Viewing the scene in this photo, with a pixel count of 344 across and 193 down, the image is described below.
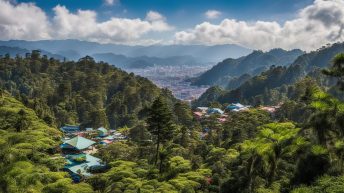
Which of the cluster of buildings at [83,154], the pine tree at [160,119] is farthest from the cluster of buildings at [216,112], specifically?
the pine tree at [160,119]

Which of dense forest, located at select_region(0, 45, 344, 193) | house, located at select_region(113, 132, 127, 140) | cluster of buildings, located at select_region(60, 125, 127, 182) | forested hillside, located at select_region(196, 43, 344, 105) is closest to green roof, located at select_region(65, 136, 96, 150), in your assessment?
cluster of buildings, located at select_region(60, 125, 127, 182)

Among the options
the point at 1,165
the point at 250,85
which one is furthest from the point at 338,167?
the point at 250,85

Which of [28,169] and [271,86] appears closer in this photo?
[28,169]

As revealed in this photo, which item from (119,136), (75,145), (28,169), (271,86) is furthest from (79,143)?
(271,86)

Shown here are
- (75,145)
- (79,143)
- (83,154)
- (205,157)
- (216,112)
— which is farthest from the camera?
(216,112)

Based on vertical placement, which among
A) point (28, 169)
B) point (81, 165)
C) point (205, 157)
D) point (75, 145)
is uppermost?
point (28, 169)

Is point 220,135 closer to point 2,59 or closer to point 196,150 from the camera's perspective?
point 196,150

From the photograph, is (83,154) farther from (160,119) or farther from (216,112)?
(216,112)

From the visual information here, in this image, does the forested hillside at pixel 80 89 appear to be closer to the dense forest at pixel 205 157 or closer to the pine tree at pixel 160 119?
the dense forest at pixel 205 157
